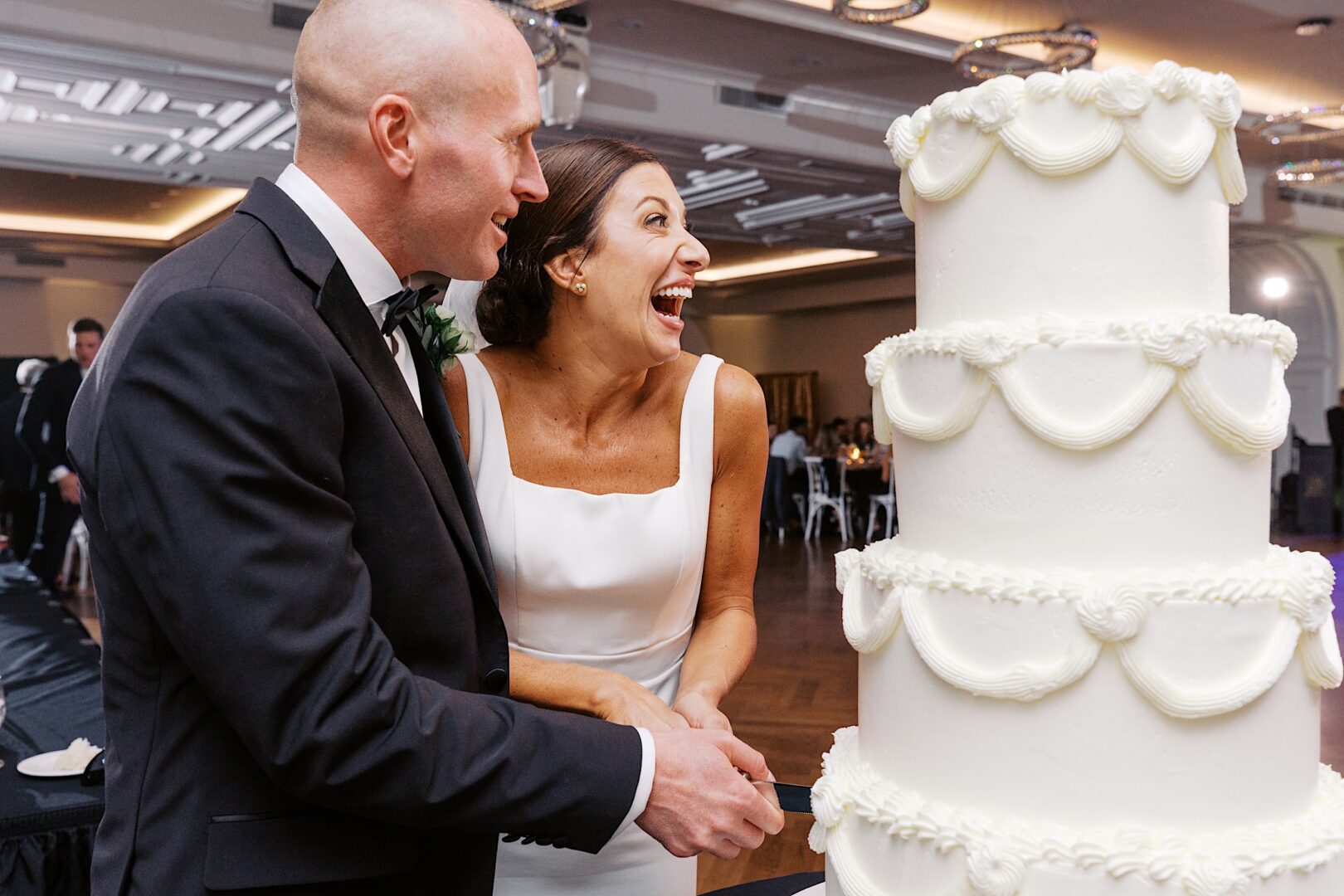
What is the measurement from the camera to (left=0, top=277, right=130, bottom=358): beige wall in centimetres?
1246

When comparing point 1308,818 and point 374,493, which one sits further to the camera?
point 1308,818

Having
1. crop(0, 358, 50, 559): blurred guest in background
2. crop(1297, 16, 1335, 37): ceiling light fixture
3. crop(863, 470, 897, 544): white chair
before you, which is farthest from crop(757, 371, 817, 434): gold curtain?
crop(0, 358, 50, 559): blurred guest in background

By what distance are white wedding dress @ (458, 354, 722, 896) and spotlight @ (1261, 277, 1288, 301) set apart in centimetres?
1527

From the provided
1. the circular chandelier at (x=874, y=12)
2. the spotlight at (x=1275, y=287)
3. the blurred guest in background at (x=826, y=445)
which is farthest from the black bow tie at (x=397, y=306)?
the spotlight at (x=1275, y=287)

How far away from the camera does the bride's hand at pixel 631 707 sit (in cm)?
157

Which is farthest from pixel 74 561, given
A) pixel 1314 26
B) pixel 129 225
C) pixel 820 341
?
pixel 820 341

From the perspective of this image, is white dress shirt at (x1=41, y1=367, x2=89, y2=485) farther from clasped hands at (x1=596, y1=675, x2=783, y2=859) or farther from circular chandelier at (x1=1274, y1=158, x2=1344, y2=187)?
circular chandelier at (x1=1274, y1=158, x2=1344, y2=187)

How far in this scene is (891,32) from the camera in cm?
820

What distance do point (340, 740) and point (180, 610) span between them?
19 cm

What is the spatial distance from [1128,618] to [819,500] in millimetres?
11748

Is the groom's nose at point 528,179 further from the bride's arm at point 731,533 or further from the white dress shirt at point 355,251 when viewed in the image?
the bride's arm at point 731,533

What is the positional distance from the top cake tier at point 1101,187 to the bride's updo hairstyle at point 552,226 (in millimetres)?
634

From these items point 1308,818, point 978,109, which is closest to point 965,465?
point 978,109

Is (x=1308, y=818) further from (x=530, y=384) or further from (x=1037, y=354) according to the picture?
(x=530, y=384)
